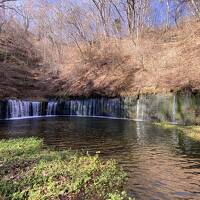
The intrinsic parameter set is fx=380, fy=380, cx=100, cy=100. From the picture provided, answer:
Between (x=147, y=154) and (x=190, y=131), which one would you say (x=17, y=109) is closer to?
(x=190, y=131)

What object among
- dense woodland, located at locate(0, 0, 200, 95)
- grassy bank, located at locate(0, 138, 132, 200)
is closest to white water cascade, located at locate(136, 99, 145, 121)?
dense woodland, located at locate(0, 0, 200, 95)

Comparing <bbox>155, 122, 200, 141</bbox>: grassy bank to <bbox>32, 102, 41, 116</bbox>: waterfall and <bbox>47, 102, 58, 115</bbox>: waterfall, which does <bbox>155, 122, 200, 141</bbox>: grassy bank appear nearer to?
<bbox>32, 102, 41, 116</bbox>: waterfall

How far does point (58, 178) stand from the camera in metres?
8.71

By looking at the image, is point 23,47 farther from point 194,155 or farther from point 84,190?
point 84,190

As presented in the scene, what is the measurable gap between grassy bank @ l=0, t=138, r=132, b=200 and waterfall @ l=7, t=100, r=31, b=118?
21706mm

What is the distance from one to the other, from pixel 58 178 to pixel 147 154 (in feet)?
17.4

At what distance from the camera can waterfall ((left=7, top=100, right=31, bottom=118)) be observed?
32.5 meters

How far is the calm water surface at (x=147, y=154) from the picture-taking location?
8.94m

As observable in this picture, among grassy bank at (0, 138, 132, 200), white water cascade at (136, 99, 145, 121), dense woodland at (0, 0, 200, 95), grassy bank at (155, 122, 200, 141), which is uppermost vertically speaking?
dense woodland at (0, 0, 200, 95)

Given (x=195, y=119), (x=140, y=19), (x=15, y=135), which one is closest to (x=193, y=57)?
(x=195, y=119)

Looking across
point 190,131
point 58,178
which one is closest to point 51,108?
point 190,131

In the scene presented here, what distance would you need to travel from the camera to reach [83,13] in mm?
46000

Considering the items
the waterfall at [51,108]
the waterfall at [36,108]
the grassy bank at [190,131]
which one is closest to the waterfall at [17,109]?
the waterfall at [36,108]

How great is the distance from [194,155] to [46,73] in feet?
118
